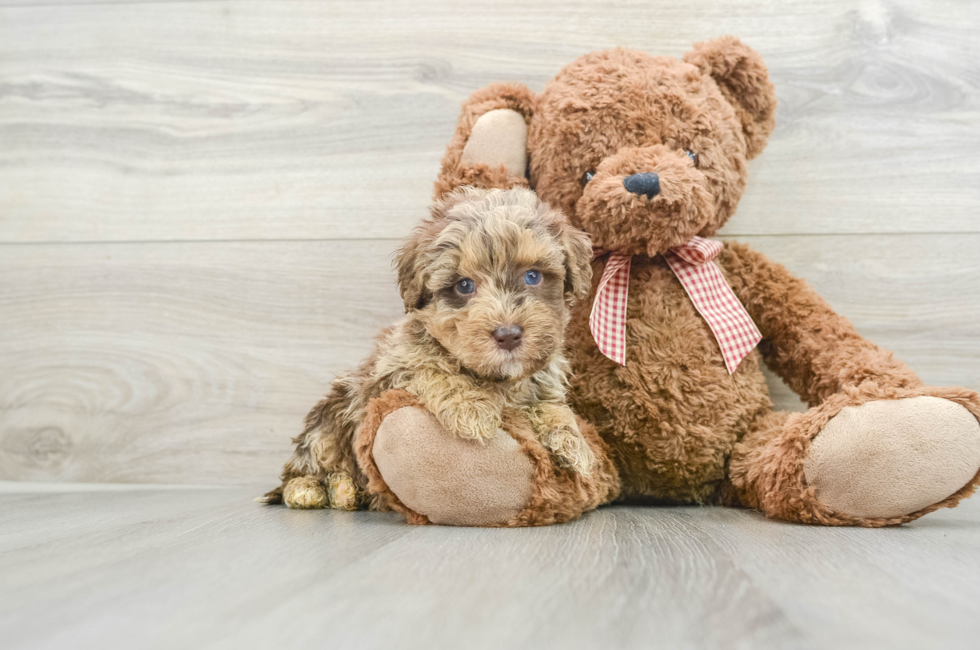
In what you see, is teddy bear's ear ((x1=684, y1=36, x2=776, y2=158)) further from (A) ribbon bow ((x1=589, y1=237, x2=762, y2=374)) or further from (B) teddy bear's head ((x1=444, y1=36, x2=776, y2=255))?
(A) ribbon bow ((x1=589, y1=237, x2=762, y2=374))

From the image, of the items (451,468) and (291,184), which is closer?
(451,468)

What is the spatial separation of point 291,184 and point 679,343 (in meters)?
0.98

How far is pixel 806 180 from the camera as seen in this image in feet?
5.12

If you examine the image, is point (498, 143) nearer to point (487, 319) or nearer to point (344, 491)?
point (487, 319)

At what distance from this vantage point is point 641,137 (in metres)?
1.23

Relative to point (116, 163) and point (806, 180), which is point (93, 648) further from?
point (806, 180)

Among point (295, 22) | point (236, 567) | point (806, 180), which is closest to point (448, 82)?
point (295, 22)

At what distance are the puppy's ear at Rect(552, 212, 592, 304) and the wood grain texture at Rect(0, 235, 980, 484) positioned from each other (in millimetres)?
615

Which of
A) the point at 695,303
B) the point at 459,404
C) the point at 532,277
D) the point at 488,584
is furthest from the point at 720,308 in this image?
the point at 488,584

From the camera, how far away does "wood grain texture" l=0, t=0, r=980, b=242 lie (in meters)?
1.54

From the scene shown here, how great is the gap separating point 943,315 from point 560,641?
52.4 inches

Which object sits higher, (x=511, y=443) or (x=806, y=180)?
(x=806, y=180)

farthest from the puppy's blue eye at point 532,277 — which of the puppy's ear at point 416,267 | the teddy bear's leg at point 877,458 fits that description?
the teddy bear's leg at point 877,458

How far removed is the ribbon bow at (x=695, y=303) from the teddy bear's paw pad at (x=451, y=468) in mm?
320
